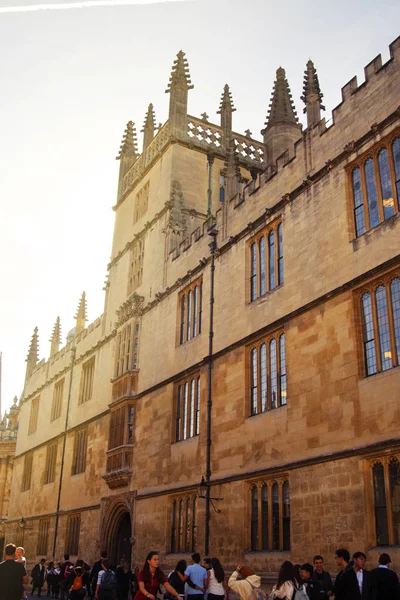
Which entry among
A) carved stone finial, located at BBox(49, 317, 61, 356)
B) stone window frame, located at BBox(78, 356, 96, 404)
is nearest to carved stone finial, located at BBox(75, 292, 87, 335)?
carved stone finial, located at BBox(49, 317, 61, 356)

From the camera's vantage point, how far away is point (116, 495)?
23.4 meters

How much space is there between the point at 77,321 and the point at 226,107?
1698 centimetres

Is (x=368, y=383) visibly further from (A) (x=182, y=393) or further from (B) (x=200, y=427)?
(A) (x=182, y=393)

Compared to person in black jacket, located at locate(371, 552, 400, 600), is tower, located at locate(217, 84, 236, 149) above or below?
above

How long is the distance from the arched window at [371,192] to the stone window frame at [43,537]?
23744mm

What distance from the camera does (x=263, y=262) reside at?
701 inches

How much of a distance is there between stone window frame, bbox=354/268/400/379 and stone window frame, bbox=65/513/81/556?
1830 centimetres

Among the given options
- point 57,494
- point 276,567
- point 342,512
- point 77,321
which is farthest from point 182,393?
point 77,321

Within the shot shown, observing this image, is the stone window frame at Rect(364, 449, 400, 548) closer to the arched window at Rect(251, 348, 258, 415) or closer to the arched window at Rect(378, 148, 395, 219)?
the arched window at Rect(251, 348, 258, 415)

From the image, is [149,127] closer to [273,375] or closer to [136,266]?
[136,266]

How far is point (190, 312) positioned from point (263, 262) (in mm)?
4396

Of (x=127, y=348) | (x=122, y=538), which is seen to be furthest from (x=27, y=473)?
(x=127, y=348)

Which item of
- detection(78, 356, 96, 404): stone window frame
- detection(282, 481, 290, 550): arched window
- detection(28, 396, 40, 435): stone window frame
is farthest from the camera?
detection(28, 396, 40, 435): stone window frame

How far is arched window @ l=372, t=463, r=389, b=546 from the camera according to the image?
11.8 m
